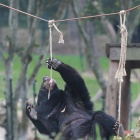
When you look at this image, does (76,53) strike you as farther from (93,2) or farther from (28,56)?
(28,56)

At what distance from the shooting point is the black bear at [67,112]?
7.32 metres

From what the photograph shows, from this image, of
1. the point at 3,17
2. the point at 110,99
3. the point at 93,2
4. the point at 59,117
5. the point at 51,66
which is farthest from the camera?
the point at 3,17

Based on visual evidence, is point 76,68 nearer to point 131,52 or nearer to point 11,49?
point 11,49

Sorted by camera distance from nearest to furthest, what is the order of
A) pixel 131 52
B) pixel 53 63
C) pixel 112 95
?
pixel 53 63, pixel 131 52, pixel 112 95

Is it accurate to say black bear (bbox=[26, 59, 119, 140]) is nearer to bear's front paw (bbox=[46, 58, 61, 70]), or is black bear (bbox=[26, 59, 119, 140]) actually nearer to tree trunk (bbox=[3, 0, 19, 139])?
bear's front paw (bbox=[46, 58, 61, 70])

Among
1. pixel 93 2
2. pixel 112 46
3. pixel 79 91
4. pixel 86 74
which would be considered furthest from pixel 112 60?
pixel 86 74

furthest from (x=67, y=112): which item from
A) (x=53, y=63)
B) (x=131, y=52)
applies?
(x=131, y=52)

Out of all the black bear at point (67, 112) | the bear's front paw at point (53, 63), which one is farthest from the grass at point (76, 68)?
the bear's front paw at point (53, 63)

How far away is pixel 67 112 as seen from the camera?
7949 mm

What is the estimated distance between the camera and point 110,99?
10.5m

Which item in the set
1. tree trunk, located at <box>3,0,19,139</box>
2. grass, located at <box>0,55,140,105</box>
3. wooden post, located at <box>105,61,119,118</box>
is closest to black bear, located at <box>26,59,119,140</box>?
wooden post, located at <box>105,61,119,118</box>

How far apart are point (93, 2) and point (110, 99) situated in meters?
4.92

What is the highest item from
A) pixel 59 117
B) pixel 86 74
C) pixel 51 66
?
pixel 51 66

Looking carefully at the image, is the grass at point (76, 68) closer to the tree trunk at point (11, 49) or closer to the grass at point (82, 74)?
the grass at point (82, 74)
